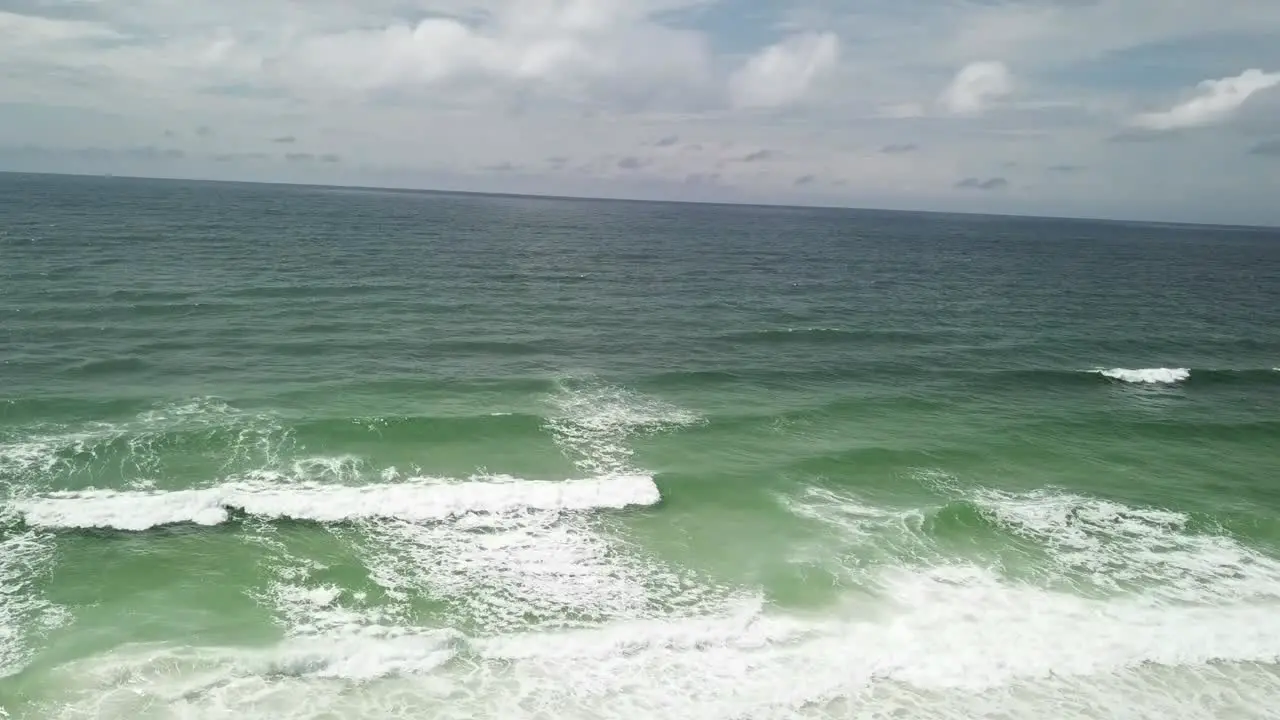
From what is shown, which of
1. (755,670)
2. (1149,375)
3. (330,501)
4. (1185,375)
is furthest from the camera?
(1185,375)

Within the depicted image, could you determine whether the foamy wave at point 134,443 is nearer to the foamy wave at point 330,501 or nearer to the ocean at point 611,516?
the ocean at point 611,516

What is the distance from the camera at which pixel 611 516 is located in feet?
65.9

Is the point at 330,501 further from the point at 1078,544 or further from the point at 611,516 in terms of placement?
the point at 1078,544

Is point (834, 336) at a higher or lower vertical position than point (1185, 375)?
higher

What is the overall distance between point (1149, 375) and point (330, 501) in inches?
1570

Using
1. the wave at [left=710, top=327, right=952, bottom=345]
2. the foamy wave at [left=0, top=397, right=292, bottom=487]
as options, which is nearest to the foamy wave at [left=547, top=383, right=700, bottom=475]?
the foamy wave at [left=0, top=397, right=292, bottom=487]

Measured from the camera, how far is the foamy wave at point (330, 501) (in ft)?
60.7

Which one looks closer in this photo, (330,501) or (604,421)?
(330,501)

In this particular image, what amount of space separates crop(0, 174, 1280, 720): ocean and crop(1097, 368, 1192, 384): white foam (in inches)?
16.0

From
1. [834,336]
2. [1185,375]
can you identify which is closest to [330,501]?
[834,336]

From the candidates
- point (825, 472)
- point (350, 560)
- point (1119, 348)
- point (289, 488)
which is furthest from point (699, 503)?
point (1119, 348)

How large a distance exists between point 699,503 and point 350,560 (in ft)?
32.2

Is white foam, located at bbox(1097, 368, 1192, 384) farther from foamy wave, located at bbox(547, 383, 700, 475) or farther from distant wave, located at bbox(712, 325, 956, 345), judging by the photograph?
foamy wave, located at bbox(547, 383, 700, 475)

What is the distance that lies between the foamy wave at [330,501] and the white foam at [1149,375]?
2897 cm
